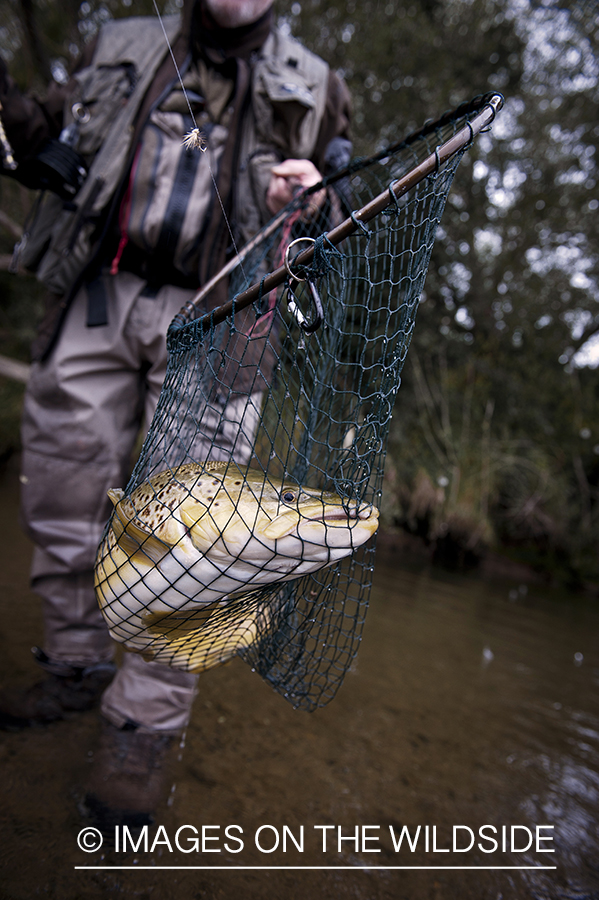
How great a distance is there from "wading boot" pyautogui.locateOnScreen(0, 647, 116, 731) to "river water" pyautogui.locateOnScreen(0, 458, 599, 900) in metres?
0.06

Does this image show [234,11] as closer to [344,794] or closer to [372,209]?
[372,209]

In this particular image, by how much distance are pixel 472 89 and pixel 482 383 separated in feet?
13.9

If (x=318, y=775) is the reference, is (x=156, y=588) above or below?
above

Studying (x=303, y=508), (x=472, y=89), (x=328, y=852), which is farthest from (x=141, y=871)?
(x=472, y=89)

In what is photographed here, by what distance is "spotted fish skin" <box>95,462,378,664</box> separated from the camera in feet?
3.17

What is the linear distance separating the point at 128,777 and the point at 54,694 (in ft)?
1.58

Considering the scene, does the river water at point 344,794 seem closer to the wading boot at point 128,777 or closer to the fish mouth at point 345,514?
→ the wading boot at point 128,777

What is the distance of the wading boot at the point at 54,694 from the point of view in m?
1.64

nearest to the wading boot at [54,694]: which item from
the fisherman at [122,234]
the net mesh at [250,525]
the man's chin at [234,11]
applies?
the fisherman at [122,234]

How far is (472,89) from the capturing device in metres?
7.36


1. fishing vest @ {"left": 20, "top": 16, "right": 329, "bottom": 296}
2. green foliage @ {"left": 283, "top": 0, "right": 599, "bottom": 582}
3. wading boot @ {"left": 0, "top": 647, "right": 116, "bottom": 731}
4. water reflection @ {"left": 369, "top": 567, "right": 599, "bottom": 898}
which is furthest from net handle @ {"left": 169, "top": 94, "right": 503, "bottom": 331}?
green foliage @ {"left": 283, "top": 0, "right": 599, "bottom": 582}

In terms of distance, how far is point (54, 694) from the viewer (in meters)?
1.77

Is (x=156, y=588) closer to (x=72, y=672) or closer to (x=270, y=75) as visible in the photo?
(x=72, y=672)

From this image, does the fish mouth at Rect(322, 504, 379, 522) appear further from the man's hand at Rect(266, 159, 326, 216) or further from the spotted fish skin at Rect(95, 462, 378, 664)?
the man's hand at Rect(266, 159, 326, 216)
